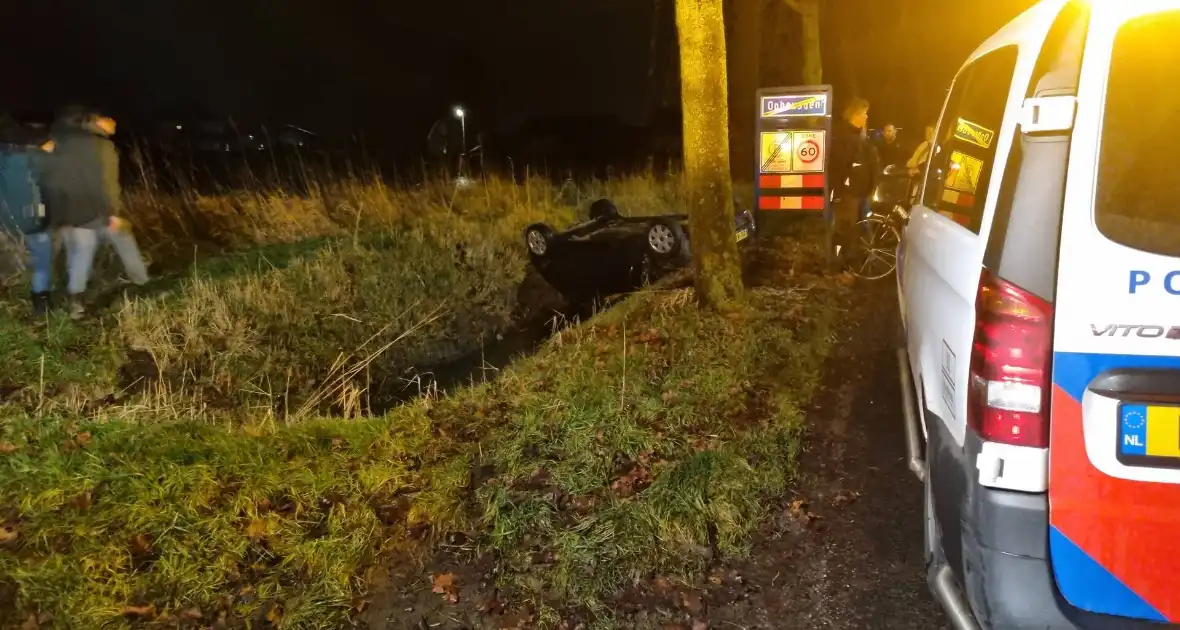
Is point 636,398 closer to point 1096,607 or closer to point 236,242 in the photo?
point 1096,607

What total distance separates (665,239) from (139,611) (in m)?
6.45

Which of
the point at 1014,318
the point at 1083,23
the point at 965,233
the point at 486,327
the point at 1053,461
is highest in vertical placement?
the point at 1083,23

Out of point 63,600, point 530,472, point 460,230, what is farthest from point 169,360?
point 460,230

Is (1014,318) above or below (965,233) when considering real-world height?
below

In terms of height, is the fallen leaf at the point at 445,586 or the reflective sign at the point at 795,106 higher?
the reflective sign at the point at 795,106

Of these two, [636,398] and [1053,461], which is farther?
[636,398]

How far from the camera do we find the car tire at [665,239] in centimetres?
868

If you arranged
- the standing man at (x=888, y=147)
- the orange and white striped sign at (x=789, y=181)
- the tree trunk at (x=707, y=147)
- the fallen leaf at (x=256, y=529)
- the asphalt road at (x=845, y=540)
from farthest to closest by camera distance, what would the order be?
the standing man at (x=888, y=147)
the orange and white striped sign at (x=789, y=181)
the tree trunk at (x=707, y=147)
the fallen leaf at (x=256, y=529)
the asphalt road at (x=845, y=540)

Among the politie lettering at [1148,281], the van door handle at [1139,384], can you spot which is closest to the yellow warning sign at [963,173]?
the politie lettering at [1148,281]

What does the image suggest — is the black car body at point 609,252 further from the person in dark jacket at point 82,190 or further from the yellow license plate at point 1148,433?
the yellow license plate at point 1148,433

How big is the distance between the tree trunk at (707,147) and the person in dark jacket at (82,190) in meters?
5.22

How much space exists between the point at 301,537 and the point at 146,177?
8.96 metres

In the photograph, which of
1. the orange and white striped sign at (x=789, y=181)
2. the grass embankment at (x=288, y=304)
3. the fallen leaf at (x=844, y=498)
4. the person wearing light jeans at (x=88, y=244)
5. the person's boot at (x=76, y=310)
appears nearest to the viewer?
the fallen leaf at (x=844, y=498)

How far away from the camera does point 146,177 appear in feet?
35.3
